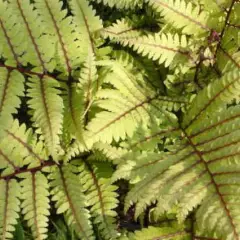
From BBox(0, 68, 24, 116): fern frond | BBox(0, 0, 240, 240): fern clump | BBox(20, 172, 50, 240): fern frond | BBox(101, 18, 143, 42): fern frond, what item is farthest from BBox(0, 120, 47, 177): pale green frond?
BBox(101, 18, 143, 42): fern frond

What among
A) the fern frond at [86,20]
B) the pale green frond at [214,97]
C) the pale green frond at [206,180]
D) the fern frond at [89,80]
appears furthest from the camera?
the fern frond at [86,20]

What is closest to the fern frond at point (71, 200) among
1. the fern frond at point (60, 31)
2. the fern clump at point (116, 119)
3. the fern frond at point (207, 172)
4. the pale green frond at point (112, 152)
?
the fern clump at point (116, 119)

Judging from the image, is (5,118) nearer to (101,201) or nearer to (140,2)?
(101,201)

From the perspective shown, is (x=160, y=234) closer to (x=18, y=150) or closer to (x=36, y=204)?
(x=36, y=204)

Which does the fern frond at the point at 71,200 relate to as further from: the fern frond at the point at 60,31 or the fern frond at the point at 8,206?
the fern frond at the point at 60,31

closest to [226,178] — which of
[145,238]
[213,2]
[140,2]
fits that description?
[145,238]
